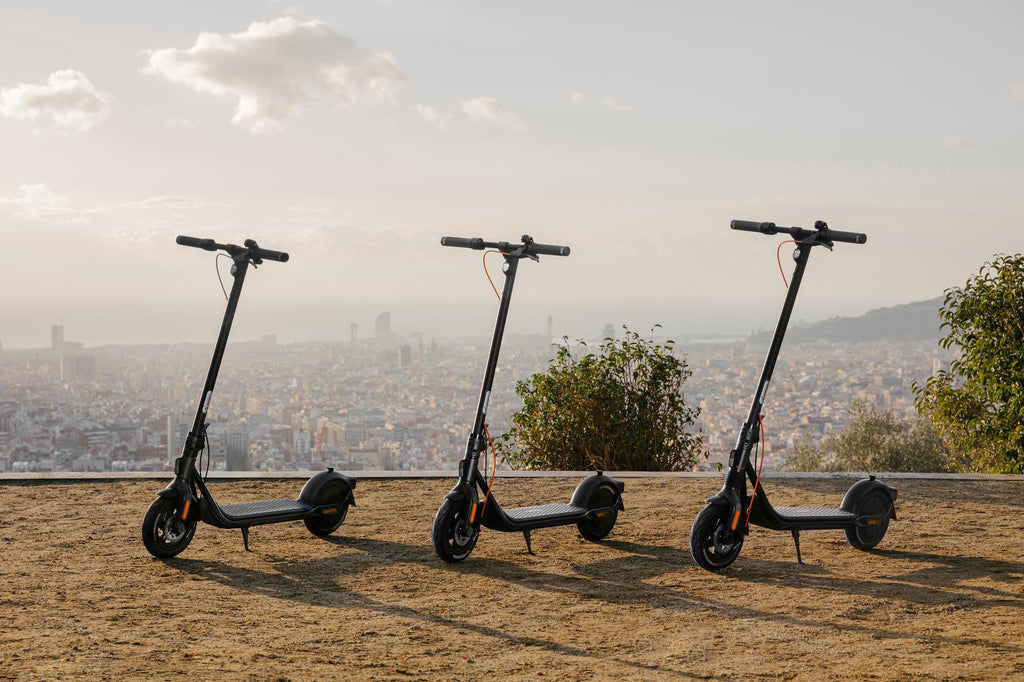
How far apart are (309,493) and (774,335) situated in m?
3.04

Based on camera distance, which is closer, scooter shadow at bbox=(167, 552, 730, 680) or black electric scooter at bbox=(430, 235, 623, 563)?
scooter shadow at bbox=(167, 552, 730, 680)

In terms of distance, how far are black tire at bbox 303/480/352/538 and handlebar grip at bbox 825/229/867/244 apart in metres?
3.42

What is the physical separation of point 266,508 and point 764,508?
304 cm

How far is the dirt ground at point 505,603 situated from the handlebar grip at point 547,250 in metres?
1.80

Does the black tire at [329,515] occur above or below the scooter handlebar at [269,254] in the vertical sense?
below

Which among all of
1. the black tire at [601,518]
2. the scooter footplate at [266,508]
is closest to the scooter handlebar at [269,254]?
the scooter footplate at [266,508]

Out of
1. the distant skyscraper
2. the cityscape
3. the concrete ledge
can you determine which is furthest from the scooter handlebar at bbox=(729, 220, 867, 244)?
the distant skyscraper

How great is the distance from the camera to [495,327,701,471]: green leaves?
1013cm

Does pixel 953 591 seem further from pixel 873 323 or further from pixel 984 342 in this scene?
pixel 873 323

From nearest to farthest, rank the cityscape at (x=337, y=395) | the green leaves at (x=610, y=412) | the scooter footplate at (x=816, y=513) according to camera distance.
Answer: the scooter footplate at (x=816, y=513) < the green leaves at (x=610, y=412) < the cityscape at (x=337, y=395)

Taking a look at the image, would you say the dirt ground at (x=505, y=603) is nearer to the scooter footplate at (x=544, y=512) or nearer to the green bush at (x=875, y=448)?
the scooter footplate at (x=544, y=512)

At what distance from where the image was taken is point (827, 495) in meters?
7.99

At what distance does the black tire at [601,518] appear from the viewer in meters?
6.43

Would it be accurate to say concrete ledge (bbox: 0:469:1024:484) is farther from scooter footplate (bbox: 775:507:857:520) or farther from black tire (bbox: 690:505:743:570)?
black tire (bbox: 690:505:743:570)
